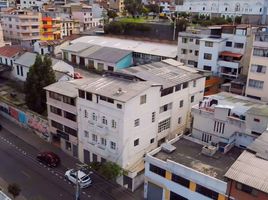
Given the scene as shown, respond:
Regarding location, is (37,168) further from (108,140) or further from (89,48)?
(89,48)

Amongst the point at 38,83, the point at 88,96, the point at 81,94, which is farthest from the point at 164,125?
the point at 38,83

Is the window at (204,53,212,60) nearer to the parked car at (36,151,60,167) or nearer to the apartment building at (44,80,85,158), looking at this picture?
the apartment building at (44,80,85,158)

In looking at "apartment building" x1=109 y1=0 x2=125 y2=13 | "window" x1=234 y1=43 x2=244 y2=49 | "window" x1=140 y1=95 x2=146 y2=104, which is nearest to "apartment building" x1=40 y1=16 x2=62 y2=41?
"apartment building" x1=109 y1=0 x2=125 y2=13

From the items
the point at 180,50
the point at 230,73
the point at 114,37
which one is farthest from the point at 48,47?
the point at 230,73

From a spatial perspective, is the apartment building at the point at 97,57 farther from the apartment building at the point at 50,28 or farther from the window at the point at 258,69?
the window at the point at 258,69

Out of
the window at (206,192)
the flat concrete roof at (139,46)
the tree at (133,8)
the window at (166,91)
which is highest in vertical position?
the tree at (133,8)

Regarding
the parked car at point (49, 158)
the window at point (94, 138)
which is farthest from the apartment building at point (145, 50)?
the parked car at point (49, 158)

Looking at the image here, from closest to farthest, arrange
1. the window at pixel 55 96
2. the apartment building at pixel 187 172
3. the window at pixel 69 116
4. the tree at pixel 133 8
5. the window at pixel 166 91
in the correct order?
1. the apartment building at pixel 187 172
2. the window at pixel 166 91
3. the window at pixel 69 116
4. the window at pixel 55 96
5. the tree at pixel 133 8
